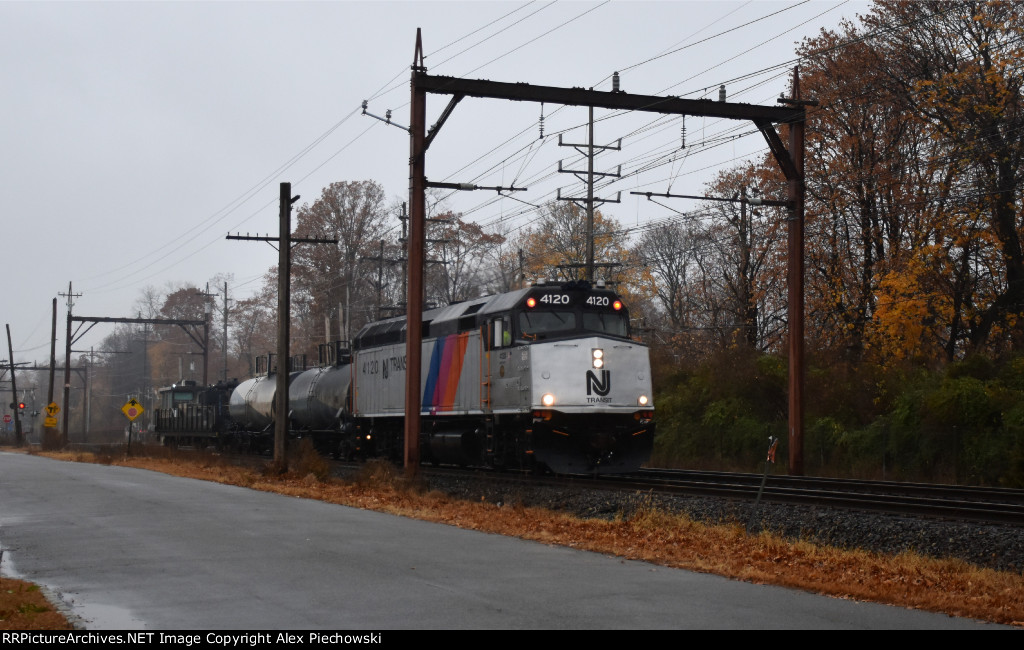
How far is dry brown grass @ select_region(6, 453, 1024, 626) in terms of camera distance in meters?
10.1

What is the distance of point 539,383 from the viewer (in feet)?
72.1

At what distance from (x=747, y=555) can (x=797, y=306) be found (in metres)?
13.8

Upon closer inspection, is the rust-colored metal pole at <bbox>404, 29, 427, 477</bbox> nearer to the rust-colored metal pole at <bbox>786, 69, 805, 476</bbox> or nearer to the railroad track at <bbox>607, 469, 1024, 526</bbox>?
the railroad track at <bbox>607, 469, 1024, 526</bbox>

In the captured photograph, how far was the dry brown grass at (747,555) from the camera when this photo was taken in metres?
10.1

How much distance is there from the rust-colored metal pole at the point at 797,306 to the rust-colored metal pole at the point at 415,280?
8.50 m

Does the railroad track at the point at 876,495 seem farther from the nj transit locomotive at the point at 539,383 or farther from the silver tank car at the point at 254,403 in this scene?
the silver tank car at the point at 254,403

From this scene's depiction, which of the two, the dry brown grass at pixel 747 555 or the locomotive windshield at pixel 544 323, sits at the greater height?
the locomotive windshield at pixel 544 323

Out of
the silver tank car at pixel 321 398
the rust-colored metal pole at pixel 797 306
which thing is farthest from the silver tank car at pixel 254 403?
the rust-colored metal pole at pixel 797 306

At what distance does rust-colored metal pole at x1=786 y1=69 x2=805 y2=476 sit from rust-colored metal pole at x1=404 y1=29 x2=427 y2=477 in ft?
27.9

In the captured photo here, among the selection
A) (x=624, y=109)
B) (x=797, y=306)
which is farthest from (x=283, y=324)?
(x=797, y=306)

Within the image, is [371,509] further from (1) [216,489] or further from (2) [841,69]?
(2) [841,69]

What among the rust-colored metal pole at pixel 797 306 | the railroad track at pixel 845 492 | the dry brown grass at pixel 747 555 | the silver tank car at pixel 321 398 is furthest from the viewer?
the silver tank car at pixel 321 398

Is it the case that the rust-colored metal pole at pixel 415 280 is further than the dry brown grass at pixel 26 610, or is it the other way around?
the rust-colored metal pole at pixel 415 280

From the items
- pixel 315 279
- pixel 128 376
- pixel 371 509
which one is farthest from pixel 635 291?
pixel 128 376
